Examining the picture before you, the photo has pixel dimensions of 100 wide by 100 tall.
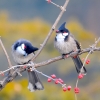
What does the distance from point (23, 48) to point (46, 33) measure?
2.94 metres

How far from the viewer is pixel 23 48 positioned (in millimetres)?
2863

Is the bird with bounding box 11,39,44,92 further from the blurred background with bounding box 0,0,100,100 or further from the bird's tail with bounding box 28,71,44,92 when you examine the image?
the blurred background with bounding box 0,0,100,100

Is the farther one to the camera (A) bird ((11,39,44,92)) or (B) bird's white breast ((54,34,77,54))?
(B) bird's white breast ((54,34,77,54))

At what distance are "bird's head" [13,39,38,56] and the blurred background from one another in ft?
4.52

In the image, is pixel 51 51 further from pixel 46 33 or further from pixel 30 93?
pixel 30 93

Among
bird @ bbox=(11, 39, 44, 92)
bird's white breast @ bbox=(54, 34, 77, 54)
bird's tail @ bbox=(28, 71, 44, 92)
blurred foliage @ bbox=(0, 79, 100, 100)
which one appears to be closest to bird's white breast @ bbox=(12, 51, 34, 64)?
bird @ bbox=(11, 39, 44, 92)

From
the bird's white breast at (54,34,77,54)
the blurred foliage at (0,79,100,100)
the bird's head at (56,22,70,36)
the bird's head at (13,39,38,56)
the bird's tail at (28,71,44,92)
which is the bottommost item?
the bird's tail at (28,71,44,92)

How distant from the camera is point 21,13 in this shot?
6.87 metres

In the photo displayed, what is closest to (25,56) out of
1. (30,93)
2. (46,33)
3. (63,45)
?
(63,45)

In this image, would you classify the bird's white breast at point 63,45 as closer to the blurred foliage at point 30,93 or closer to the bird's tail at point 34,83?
the bird's tail at point 34,83

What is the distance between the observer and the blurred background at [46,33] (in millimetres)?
4641

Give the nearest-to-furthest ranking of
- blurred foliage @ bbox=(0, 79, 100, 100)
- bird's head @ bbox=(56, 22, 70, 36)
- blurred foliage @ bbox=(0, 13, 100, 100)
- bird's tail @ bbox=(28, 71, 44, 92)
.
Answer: bird's tail @ bbox=(28, 71, 44, 92), bird's head @ bbox=(56, 22, 70, 36), blurred foliage @ bbox=(0, 79, 100, 100), blurred foliage @ bbox=(0, 13, 100, 100)

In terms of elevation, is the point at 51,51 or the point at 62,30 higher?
the point at 51,51

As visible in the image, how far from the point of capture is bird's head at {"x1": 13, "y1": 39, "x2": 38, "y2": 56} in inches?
110
